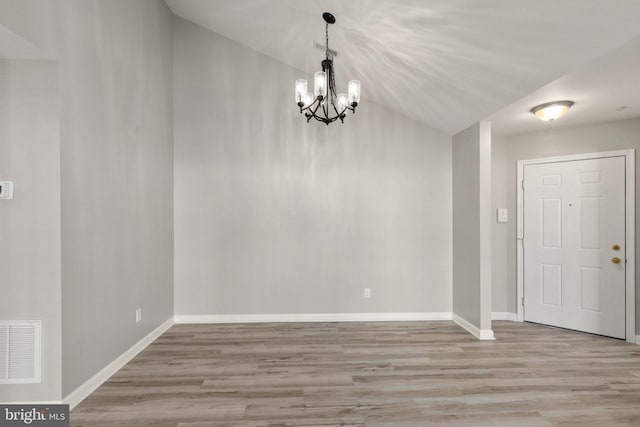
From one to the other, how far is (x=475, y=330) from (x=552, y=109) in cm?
244

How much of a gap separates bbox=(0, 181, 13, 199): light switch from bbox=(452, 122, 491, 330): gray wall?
4.13 m

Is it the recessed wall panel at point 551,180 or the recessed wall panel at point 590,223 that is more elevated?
Result: the recessed wall panel at point 551,180

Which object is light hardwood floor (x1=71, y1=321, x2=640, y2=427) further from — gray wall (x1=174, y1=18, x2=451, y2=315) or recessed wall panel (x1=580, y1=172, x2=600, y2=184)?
recessed wall panel (x1=580, y1=172, x2=600, y2=184)

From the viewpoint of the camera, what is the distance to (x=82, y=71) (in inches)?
101

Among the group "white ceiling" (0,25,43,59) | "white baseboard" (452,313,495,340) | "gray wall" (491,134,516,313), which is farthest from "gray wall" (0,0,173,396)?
"gray wall" (491,134,516,313)

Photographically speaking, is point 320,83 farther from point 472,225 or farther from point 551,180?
point 551,180

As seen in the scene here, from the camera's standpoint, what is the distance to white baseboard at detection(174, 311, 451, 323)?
4421 mm

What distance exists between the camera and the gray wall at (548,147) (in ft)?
12.4

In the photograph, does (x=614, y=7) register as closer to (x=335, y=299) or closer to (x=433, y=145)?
(x=433, y=145)

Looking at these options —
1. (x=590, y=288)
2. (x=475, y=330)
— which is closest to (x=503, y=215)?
(x=590, y=288)

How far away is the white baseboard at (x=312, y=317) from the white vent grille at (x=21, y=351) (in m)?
2.14

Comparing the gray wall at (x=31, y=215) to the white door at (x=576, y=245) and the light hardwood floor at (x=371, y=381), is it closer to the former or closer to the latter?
the light hardwood floor at (x=371, y=381)

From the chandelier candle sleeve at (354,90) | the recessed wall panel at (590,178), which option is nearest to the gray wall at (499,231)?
the recessed wall panel at (590,178)

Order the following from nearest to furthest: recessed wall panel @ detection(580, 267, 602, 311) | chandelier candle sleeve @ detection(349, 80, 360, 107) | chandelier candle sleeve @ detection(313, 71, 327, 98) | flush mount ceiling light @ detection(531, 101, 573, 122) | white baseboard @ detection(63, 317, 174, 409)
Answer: white baseboard @ detection(63, 317, 174, 409) → chandelier candle sleeve @ detection(313, 71, 327, 98) → chandelier candle sleeve @ detection(349, 80, 360, 107) → flush mount ceiling light @ detection(531, 101, 573, 122) → recessed wall panel @ detection(580, 267, 602, 311)
